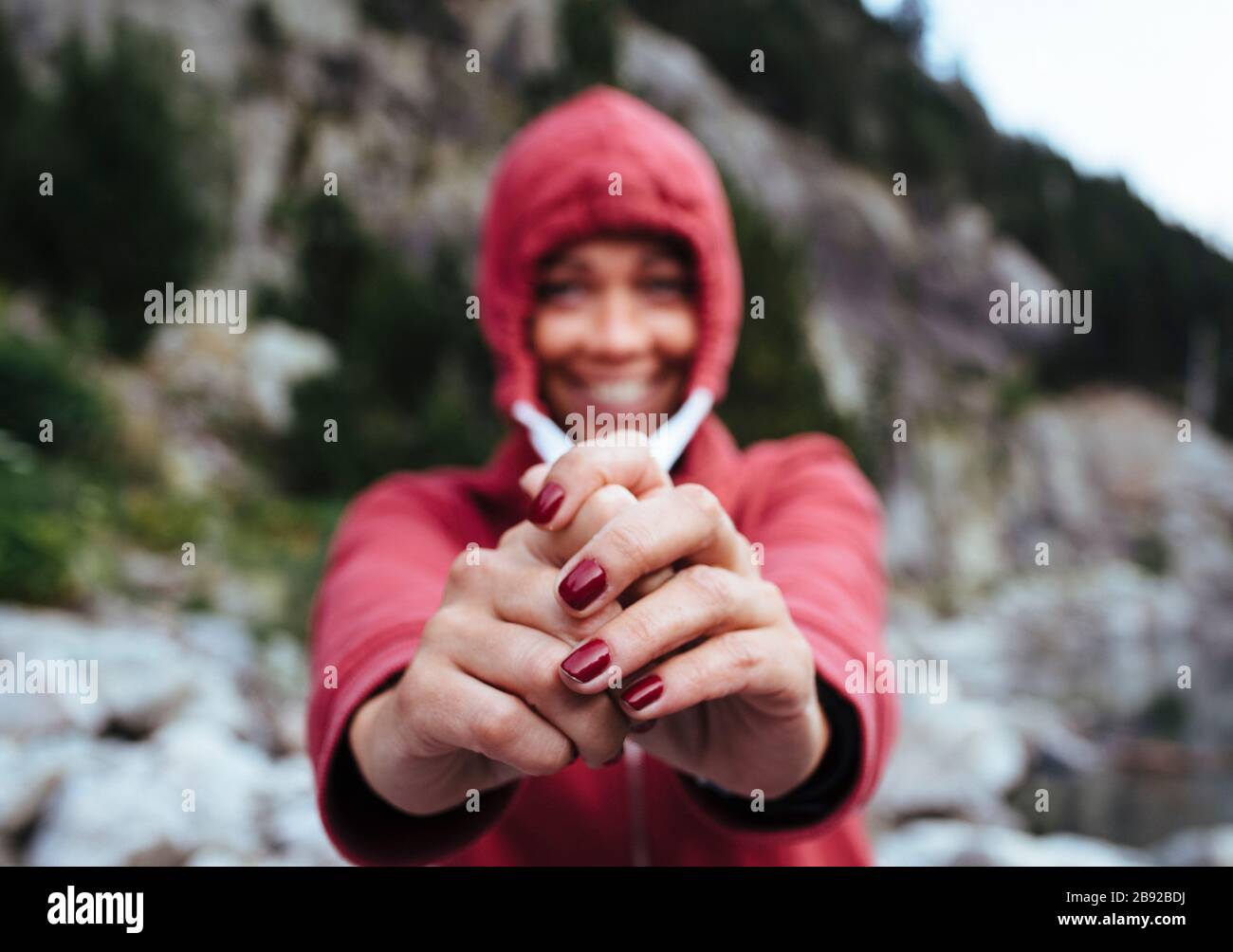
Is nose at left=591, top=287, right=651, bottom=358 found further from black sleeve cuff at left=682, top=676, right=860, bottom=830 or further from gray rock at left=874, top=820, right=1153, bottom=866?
gray rock at left=874, top=820, right=1153, bottom=866

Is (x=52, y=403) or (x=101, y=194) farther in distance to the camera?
(x=101, y=194)

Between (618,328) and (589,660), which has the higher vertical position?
(618,328)

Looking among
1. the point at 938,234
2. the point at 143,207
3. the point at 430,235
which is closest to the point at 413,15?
the point at 430,235

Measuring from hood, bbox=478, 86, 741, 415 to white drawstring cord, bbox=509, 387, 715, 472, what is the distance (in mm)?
33

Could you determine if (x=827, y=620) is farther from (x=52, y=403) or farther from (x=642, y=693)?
(x=52, y=403)

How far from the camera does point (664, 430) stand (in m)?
0.58

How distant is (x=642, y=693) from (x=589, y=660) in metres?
0.03

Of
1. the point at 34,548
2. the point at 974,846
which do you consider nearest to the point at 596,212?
the point at 974,846

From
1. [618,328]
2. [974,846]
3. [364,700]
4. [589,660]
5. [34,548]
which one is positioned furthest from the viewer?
[34,548]

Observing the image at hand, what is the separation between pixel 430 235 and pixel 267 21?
10.9ft

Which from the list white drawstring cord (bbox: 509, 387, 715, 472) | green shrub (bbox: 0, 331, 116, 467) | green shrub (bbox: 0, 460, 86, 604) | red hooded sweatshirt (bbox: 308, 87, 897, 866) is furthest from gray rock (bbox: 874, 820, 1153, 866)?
green shrub (bbox: 0, 331, 116, 467)

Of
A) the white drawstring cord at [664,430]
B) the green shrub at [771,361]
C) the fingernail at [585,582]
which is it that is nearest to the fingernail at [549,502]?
the fingernail at [585,582]
